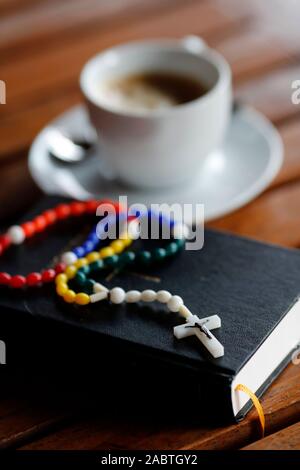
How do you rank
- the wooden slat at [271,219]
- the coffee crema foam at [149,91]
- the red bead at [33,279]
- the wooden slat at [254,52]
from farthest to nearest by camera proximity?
the wooden slat at [254,52]
the coffee crema foam at [149,91]
the wooden slat at [271,219]
the red bead at [33,279]

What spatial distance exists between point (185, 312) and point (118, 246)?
0.38ft

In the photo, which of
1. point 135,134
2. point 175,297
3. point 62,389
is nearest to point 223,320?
point 175,297

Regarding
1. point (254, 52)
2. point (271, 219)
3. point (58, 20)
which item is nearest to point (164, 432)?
point (271, 219)

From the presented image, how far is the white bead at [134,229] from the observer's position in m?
0.77

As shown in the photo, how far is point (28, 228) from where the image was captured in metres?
0.78

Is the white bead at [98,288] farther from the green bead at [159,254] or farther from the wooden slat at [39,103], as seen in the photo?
the wooden slat at [39,103]

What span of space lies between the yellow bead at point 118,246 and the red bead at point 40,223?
0.08m

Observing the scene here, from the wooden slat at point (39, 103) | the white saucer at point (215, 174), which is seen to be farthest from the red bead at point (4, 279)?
the wooden slat at point (39, 103)

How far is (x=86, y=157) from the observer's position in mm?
980

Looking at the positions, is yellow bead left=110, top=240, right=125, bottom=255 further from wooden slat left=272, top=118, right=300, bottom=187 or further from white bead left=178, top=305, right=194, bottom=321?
wooden slat left=272, top=118, right=300, bottom=187

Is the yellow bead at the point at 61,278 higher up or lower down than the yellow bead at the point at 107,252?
lower down

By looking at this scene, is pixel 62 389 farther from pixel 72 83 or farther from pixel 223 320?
pixel 72 83

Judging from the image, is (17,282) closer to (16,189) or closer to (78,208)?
(78,208)

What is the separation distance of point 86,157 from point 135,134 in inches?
5.3
